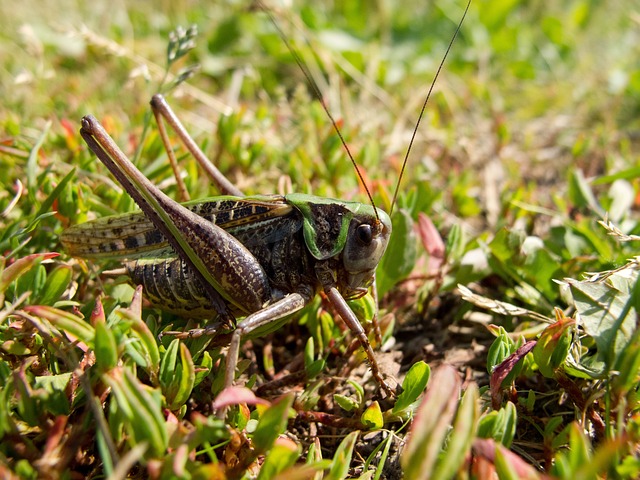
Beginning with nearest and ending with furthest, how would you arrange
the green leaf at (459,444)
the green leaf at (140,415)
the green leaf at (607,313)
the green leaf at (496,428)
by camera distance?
the green leaf at (459,444)
the green leaf at (140,415)
the green leaf at (496,428)
the green leaf at (607,313)

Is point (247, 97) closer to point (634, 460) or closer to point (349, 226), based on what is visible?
point (349, 226)

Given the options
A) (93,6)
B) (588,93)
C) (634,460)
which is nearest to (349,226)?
(634,460)

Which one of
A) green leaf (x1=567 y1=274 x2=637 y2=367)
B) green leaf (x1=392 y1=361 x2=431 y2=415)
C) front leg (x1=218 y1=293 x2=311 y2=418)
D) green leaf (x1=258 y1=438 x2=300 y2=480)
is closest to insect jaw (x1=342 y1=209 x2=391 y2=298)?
front leg (x1=218 y1=293 x2=311 y2=418)

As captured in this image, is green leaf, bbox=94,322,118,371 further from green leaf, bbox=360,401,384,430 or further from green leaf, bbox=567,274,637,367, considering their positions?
green leaf, bbox=567,274,637,367

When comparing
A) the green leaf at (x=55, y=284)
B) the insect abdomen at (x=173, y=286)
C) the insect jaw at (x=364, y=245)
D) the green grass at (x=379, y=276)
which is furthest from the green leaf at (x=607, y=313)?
the green leaf at (x=55, y=284)

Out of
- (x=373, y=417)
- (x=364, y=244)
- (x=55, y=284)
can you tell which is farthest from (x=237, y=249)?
(x=373, y=417)

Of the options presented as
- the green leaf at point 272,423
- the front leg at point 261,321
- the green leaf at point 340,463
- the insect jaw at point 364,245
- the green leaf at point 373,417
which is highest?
the insect jaw at point 364,245

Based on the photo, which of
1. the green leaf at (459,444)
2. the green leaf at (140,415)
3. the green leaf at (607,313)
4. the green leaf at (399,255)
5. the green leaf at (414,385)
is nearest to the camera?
the green leaf at (459,444)

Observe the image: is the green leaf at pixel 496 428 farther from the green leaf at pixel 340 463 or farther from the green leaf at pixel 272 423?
the green leaf at pixel 272 423
